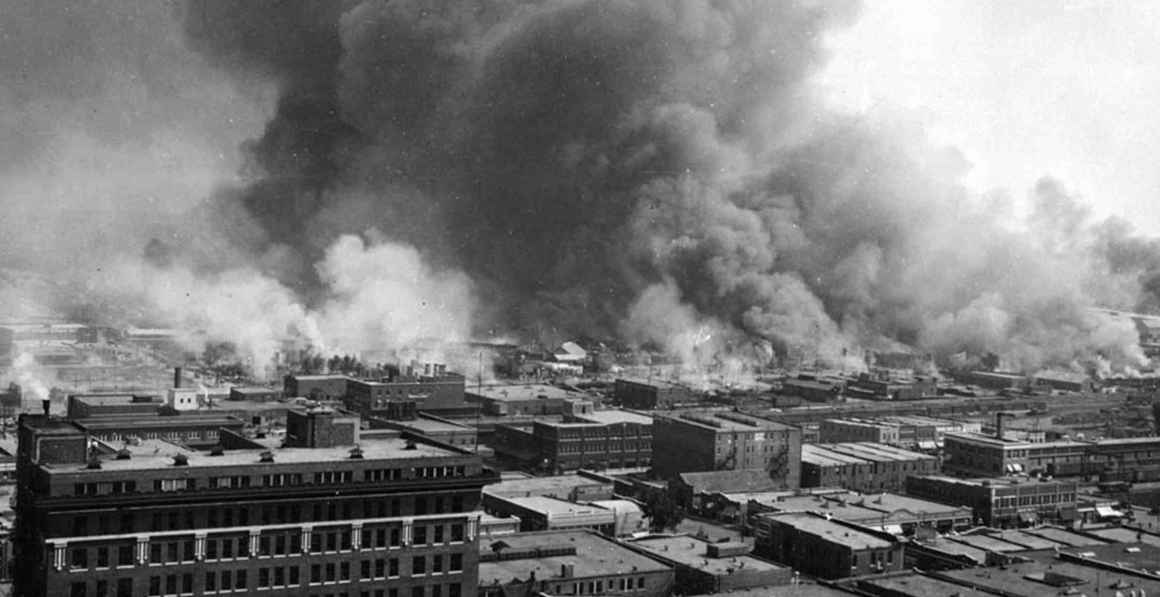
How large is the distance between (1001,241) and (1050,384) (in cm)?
778

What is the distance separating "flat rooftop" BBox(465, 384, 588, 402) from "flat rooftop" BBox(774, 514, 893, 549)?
2359 cm

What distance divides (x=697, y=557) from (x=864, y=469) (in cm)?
1599

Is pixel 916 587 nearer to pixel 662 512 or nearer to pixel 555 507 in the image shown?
pixel 662 512

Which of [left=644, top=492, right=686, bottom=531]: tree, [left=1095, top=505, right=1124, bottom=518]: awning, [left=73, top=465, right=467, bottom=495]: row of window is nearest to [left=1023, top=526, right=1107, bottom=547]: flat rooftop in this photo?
[left=1095, top=505, right=1124, bottom=518]: awning

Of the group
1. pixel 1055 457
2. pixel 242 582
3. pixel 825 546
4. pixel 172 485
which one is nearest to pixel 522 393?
pixel 1055 457

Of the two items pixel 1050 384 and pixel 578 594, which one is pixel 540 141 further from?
pixel 578 594

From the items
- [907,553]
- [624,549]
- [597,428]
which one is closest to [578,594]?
[624,549]

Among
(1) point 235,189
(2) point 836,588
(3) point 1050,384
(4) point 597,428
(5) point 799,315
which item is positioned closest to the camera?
(2) point 836,588

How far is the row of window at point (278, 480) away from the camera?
22938 millimetres

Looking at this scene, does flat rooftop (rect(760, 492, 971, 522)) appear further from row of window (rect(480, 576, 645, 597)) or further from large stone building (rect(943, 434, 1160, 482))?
row of window (rect(480, 576, 645, 597))

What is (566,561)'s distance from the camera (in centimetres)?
3312

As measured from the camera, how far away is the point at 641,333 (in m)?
77.1

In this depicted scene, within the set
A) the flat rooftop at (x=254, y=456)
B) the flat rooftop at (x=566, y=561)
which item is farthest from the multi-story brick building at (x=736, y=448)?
the flat rooftop at (x=254, y=456)

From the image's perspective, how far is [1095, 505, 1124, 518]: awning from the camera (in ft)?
145
